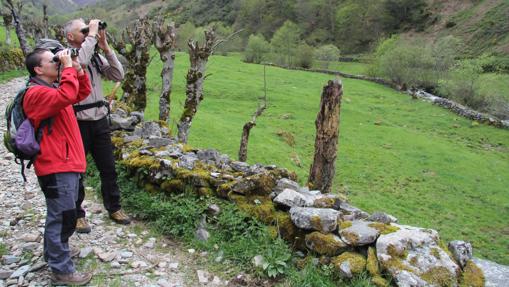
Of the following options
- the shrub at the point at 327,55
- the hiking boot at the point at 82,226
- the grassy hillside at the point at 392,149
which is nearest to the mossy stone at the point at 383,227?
the hiking boot at the point at 82,226

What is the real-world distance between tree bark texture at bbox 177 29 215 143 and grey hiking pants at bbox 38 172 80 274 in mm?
7163

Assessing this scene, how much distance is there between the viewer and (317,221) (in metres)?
5.61

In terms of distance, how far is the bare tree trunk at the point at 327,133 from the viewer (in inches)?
378

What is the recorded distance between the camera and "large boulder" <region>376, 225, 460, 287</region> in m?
4.83

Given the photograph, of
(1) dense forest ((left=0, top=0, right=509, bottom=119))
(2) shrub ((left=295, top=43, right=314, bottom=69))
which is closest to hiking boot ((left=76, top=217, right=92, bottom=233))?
(1) dense forest ((left=0, top=0, right=509, bottom=119))

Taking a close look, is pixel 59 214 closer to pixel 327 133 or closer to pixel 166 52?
pixel 327 133

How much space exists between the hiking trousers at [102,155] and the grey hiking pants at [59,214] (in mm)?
1116

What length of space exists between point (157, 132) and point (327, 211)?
18.6ft

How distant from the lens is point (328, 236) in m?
5.48

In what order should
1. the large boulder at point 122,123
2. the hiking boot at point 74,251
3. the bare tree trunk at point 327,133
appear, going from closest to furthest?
the hiking boot at point 74,251 < the bare tree trunk at point 327,133 < the large boulder at point 122,123

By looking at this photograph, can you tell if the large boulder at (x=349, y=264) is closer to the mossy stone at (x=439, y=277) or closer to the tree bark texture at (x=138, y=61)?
the mossy stone at (x=439, y=277)

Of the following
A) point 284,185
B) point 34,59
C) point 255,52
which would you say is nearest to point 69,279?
point 34,59

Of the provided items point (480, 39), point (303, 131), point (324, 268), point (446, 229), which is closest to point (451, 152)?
point (303, 131)

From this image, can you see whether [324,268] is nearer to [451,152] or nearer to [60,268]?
[60,268]
